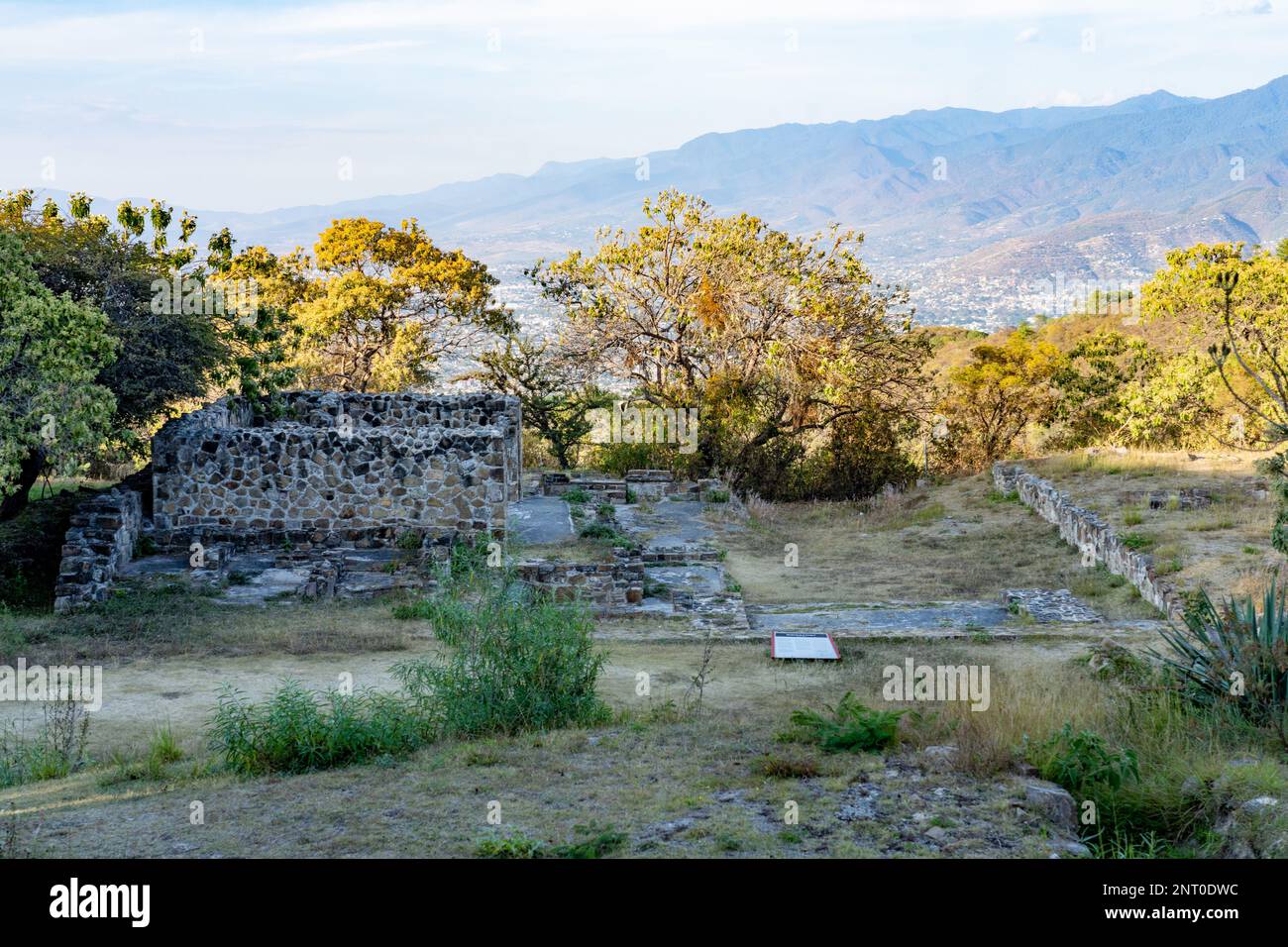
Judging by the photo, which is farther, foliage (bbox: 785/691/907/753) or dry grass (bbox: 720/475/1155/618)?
dry grass (bbox: 720/475/1155/618)

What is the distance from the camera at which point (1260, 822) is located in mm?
5672

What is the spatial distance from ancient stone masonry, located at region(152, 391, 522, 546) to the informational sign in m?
5.46

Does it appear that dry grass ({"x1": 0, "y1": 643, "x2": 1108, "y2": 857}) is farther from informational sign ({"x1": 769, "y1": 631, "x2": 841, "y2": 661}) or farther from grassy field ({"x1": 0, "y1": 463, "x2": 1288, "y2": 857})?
informational sign ({"x1": 769, "y1": 631, "x2": 841, "y2": 661})

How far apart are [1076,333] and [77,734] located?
148 feet

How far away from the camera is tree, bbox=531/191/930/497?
26.5 m

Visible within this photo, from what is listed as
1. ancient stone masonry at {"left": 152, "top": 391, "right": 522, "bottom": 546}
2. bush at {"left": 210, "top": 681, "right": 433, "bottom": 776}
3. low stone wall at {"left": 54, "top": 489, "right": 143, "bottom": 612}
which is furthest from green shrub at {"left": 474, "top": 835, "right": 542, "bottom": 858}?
ancient stone masonry at {"left": 152, "top": 391, "right": 522, "bottom": 546}

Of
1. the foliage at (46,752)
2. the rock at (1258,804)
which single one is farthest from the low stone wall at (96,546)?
the rock at (1258,804)

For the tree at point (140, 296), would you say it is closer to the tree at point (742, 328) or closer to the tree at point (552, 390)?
the tree at point (552, 390)

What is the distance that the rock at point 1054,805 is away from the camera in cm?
598

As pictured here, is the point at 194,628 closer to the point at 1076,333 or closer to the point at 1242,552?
the point at 1242,552

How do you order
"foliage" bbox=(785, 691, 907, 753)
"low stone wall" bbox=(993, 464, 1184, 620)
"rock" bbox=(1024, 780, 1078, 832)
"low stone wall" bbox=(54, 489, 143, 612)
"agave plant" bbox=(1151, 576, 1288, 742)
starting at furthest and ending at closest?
"low stone wall" bbox=(993, 464, 1184, 620)
"low stone wall" bbox=(54, 489, 143, 612)
"agave plant" bbox=(1151, 576, 1288, 742)
"foliage" bbox=(785, 691, 907, 753)
"rock" bbox=(1024, 780, 1078, 832)

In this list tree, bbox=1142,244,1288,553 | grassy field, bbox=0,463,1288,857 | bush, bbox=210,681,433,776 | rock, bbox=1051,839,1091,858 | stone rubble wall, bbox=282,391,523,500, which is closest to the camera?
rock, bbox=1051,839,1091,858

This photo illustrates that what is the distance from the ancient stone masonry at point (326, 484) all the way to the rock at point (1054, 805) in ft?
36.1

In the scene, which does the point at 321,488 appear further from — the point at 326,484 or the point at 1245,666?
the point at 1245,666
